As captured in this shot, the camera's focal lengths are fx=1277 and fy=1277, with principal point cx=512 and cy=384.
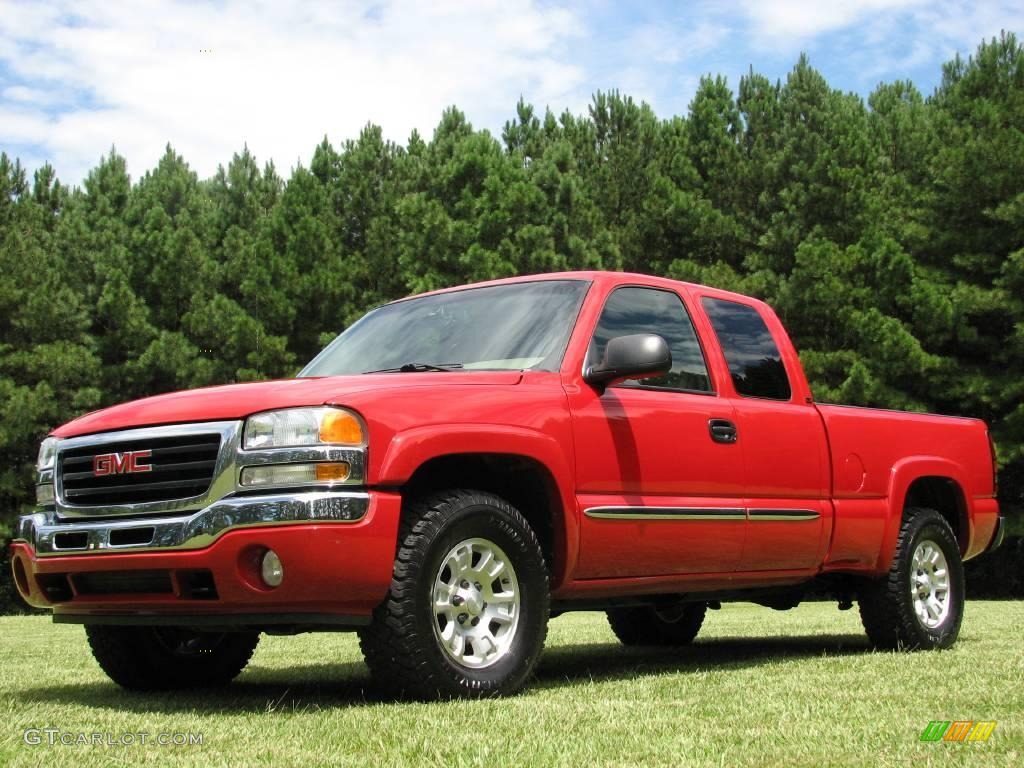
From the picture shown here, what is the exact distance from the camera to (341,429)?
497cm

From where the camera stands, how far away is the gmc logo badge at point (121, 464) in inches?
206

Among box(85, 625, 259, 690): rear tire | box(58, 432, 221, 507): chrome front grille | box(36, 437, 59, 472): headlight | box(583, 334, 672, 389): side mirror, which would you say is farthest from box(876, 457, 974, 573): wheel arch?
box(36, 437, 59, 472): headlight

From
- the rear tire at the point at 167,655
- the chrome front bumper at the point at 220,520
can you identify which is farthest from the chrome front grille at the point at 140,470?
the rear tire at the point at 167,655

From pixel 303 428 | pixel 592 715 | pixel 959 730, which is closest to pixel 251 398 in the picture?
pixel 303 428

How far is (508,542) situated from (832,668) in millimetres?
2151

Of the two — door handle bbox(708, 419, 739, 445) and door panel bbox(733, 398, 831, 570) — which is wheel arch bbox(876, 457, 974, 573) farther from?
door handle bbox(708, 419, 739, 445)

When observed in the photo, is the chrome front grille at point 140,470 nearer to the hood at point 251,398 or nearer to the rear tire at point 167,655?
the hood at point 251,398

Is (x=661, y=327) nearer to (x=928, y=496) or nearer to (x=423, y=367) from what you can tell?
(x=423, y=367)

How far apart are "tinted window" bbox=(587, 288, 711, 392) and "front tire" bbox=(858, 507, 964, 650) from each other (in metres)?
2.03

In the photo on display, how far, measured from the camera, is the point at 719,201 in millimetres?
36812

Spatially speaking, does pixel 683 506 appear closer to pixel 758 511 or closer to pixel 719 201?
pixel 758 511

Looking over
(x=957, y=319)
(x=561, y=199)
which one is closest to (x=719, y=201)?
(x=561, y=199)

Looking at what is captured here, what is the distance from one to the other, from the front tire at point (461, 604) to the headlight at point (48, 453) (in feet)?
5.57

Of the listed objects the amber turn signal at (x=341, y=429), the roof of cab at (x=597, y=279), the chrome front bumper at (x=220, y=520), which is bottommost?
the chrome front bumper at (x=220, y=520)
